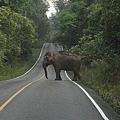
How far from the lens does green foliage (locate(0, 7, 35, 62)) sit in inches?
1393

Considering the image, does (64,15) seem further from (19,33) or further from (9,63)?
(9,63)

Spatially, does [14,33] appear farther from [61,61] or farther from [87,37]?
[61,61]

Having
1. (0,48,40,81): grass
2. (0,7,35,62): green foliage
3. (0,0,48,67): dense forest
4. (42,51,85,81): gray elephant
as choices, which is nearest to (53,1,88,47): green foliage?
(0,0,48,67): dense forest

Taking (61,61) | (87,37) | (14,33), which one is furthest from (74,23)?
(61,61)

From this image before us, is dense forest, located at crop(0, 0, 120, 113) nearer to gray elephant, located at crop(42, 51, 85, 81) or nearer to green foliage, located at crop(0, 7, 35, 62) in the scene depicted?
green foliage, located at crop(0, 7, 35, 62)

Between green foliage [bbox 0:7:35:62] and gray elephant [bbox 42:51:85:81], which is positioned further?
green foliage [bbox 0:7:35:62]

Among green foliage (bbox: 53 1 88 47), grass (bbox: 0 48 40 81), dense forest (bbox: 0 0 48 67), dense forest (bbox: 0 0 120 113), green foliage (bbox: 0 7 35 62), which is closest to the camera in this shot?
dense forest (bbox: 0 0 120 113)

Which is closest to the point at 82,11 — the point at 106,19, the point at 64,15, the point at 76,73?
the point at 64,15

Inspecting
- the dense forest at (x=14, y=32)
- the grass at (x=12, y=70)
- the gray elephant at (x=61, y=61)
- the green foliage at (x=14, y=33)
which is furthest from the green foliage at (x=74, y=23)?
the gray elephant at (x=61, y=61)

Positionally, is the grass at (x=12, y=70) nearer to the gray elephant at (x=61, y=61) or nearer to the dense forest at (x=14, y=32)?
the dense forest at (x=14, y=32)

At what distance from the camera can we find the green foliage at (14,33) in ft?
116

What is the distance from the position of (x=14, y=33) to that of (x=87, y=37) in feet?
34.9

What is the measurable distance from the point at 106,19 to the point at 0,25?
1777 centimetres

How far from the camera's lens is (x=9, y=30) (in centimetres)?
3666
